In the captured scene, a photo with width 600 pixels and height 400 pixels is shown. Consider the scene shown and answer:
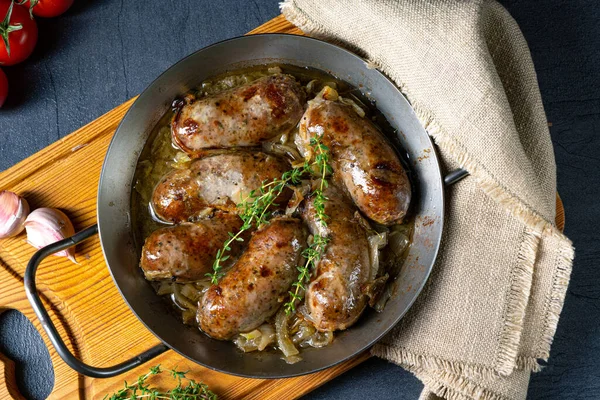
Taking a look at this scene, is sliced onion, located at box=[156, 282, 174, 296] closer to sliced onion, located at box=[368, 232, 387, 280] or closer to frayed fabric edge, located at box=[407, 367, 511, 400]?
sliced onion, located at box=[368, 232, 387, 280]

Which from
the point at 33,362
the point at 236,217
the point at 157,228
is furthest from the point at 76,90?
the point at 33,362

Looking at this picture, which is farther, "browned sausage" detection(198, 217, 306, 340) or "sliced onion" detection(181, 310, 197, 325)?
"sliced onion" detection(181, 310, 197, 325)

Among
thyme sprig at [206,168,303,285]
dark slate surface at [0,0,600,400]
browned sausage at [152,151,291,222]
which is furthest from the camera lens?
dark slate surface at [0,0,600,400]

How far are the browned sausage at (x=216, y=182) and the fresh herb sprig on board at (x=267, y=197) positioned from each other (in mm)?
54

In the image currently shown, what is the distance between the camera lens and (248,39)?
2947 mm

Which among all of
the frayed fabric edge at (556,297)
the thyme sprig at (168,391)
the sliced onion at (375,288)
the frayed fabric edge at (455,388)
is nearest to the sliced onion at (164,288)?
the thyme sprig at (168,391)

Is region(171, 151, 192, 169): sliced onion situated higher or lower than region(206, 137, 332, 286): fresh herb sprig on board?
higher

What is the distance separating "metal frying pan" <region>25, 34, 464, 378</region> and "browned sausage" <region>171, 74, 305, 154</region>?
0.21 m

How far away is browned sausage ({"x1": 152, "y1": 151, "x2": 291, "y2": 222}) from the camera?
2.78 meters

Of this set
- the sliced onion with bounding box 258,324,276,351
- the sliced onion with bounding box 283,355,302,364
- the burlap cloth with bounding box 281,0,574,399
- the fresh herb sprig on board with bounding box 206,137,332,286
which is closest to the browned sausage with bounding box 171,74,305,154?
the fresh herb sprig on board with bounding box 206,137,332,286

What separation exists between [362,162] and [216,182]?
2.34 ft

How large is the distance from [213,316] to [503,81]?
1.90 m

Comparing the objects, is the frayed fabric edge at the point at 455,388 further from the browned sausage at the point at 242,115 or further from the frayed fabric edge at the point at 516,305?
the browned sausage at the point at 242,115

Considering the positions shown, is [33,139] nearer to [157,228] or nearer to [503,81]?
[157,228]
